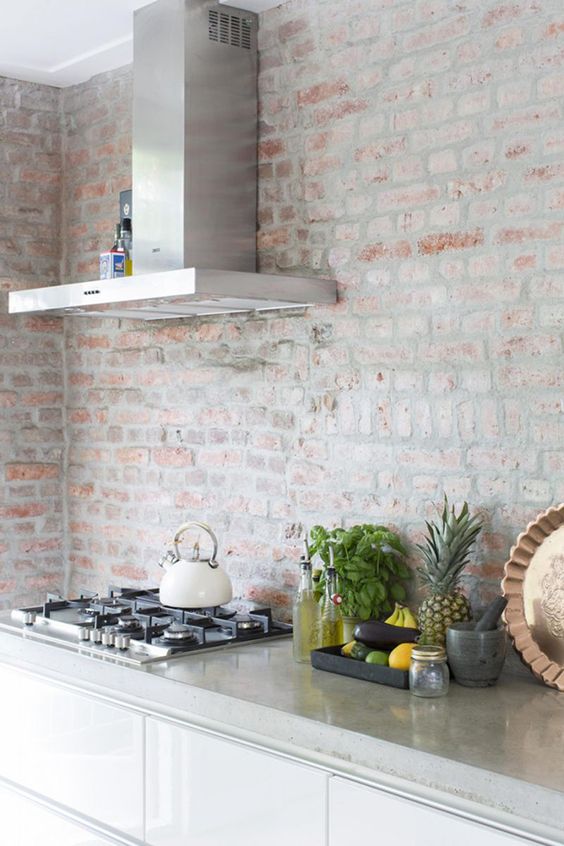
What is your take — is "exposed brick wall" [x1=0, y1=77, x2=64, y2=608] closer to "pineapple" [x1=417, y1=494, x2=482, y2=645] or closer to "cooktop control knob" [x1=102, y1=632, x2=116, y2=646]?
"cooktop control knob" [x1=102, y1=632, x2=116, y2=646]

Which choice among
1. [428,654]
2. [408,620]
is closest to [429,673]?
[428,654]

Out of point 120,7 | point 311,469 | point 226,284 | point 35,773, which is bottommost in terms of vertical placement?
point 35,773

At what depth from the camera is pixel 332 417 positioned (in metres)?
3.26

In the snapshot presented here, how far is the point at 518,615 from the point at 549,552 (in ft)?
0.58

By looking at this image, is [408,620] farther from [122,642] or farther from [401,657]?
[122,642]

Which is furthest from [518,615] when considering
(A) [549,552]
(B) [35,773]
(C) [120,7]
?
(C) [120,7]

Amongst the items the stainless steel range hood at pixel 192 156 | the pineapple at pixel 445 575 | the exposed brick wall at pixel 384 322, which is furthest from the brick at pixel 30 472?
the pineapple at pixel 445 575

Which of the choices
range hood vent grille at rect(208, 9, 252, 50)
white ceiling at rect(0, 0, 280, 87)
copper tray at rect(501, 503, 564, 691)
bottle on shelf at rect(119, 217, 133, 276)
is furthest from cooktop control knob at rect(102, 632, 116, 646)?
white ceiling at rect(0, 0, 280, 87)

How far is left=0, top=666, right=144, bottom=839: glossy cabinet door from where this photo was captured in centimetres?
282

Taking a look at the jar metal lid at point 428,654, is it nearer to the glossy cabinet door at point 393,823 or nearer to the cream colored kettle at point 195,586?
the glossy cabinet door at point 393,823

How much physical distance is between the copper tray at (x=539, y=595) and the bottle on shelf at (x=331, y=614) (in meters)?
0.47

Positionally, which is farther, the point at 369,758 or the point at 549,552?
the point at 549,552

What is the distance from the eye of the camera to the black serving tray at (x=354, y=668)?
8.44ft

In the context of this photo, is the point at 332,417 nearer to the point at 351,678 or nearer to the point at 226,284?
the point at 226,284
